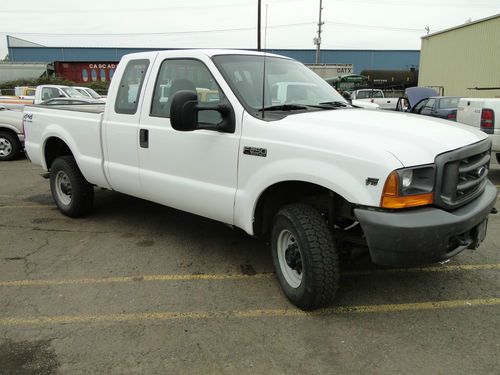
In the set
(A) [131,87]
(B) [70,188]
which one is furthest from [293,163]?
(B) [70,188]

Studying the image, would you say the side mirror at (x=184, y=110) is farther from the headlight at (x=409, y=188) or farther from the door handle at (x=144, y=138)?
the headlight at (x=409, y=188)

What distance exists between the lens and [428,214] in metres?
3.00

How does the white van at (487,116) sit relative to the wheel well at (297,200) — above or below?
above

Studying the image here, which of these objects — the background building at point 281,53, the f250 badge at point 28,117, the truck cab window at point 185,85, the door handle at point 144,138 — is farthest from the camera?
the background building at point 281,53

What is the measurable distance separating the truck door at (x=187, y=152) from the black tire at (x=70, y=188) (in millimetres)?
1479

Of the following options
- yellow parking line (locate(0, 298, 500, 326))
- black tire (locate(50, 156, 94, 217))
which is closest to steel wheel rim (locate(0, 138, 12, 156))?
black tire (locate(50, 156, 94, 217))

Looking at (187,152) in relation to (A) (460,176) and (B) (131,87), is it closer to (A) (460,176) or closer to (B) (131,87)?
(B) (131,87)

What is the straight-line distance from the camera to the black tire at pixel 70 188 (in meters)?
5.84

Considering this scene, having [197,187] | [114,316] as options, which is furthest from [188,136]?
[114,316]

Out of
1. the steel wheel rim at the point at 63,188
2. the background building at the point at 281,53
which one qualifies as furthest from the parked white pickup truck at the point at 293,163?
the background building at the point at 281,53

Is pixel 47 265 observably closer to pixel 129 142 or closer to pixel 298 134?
pixel 129 142

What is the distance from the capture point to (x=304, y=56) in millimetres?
59312

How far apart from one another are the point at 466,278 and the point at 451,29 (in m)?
29.7

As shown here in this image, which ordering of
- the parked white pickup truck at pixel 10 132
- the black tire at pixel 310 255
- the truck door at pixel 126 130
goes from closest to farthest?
the black tire at pixel 310 255 → the truck door at pixel 126 130 → the parked white pickup truck at pixel 10 132
